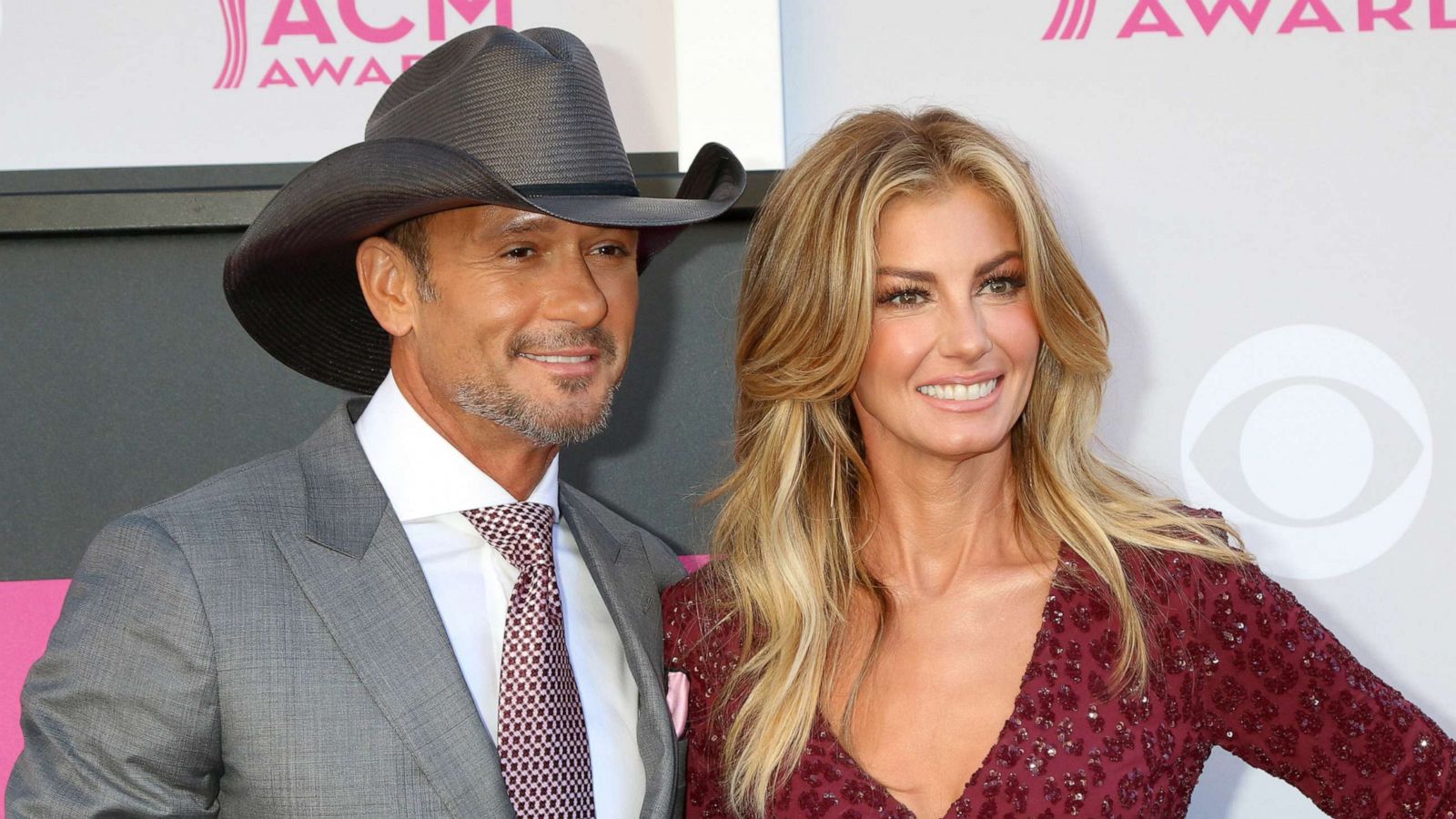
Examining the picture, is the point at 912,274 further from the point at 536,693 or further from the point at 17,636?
the point at 17,636

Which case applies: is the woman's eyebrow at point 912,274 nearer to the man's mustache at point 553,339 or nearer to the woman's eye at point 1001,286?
the woman's eye at point 1001,286

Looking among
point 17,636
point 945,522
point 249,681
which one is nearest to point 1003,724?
point 945,522

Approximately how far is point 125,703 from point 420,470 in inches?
17.6

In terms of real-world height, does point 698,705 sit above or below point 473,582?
below

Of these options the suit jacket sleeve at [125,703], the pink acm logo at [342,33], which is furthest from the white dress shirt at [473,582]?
the pink acm logo at [342,33]

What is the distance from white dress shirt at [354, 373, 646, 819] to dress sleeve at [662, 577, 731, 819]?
16cm

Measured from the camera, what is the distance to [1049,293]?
74.1 inches

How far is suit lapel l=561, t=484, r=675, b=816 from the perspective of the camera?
1.76 meters

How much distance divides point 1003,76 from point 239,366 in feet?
5.05

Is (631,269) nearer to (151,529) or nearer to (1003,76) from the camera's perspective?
(151,529)

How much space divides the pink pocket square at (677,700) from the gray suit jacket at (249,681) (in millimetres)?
397

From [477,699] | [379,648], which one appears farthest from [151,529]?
[477,699]

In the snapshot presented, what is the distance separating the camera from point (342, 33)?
259 centimetres

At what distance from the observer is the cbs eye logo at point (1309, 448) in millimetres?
2646
